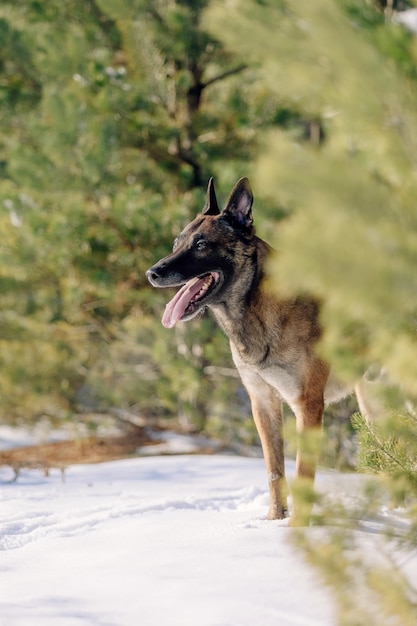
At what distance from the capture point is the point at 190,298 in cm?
350

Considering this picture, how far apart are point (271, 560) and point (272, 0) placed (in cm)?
166

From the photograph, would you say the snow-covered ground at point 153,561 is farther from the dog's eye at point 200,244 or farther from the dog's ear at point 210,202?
the dog's ear at point 210,202

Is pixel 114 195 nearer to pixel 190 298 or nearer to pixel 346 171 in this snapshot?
pixel 190 298

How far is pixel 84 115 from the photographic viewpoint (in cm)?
660

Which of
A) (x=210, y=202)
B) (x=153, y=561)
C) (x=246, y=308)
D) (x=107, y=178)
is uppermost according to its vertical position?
(x=210, y=202)

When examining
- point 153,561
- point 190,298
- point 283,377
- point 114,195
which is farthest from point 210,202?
point 114,195

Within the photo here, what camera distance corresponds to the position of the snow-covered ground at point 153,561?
1.90 m

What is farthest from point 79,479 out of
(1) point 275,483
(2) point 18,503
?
(1) point 275,483

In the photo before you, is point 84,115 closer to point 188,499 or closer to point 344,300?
point 188,499

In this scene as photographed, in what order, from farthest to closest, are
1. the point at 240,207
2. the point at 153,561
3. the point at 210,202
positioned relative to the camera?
the point at 210,202 → the point at 240,207 → the point at 153,561

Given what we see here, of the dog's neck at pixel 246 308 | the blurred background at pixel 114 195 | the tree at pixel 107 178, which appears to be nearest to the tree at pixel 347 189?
the dog's neck at pixel 246 308

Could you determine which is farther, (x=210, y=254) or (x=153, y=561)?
(x=210, y=254)

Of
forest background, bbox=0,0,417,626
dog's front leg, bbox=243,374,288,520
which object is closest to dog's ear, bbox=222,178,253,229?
dog's front leg, bbox=243,374,288,520

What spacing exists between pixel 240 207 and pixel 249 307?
0.50 metres
